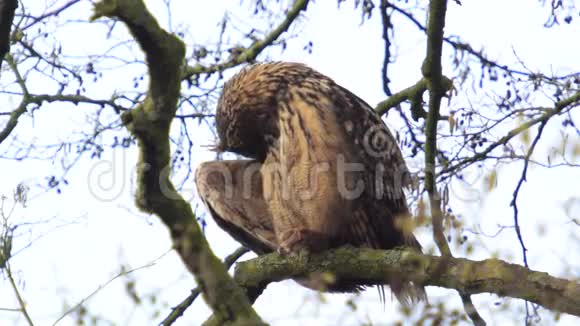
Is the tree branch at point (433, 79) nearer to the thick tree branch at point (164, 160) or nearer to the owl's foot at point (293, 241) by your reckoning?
the owl's foot at point (293, 241)

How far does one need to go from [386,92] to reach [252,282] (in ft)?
8.63

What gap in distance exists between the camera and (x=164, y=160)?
3082mm

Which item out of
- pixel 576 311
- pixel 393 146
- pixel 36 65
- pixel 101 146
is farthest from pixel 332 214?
pixel 36 65

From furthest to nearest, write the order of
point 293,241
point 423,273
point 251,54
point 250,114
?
point 251,54
point 250,114
point 293,241
point 423,273

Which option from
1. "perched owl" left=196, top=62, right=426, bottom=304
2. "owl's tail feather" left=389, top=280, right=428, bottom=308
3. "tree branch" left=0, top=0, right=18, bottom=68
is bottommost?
"owl's tail feather" left=389, top=280, right=428, bottom=308

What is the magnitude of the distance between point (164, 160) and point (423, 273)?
136 centimetres

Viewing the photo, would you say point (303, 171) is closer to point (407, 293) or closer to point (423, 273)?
point (407, 293)

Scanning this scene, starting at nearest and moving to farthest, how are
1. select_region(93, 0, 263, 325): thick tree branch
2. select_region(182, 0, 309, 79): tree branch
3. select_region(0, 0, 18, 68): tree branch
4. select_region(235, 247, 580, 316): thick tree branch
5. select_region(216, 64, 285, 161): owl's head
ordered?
1. select_region(93, 0, 263, 325): thick tree branch
2. select_region(235, 247, 580, 316): thick tree branch
3. select_region(0, 0, 18, 68): tree branch
4. select_region(216, 64, 285, 161): owl's head
5. select_region(182, 0, 309, 79): tree branch

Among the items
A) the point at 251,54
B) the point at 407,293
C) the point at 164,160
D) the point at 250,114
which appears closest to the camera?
the point at 164,160

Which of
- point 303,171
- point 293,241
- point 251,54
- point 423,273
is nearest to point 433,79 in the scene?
point 303,171

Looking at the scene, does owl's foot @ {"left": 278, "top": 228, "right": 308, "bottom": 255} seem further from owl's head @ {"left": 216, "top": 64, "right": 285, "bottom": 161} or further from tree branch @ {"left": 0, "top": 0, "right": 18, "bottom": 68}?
tree branch @ {"left": 0, "top": 0, "right": 18, "bottom": 68}

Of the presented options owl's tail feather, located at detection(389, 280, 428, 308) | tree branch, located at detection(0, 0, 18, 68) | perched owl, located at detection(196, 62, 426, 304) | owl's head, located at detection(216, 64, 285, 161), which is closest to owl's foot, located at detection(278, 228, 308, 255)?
perched owl, located at detection(196, 62, 426, 304)

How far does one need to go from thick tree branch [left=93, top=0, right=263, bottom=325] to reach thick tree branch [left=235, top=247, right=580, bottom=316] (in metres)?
0.98

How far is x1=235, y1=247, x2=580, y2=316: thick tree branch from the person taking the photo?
338 centimetres
